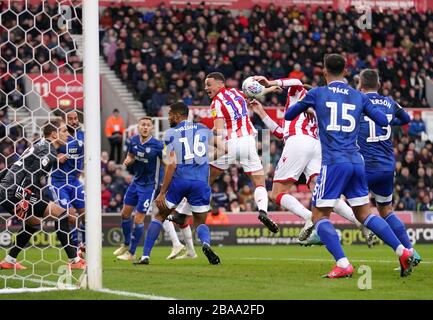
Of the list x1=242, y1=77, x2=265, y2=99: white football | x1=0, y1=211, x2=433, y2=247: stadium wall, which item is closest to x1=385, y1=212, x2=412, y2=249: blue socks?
x1=242, y1=77, x2=265, y2=99: white football

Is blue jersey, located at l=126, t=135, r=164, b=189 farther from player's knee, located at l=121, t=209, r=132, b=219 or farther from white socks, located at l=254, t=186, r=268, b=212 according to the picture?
white socks, located at l=254, t=186, r=268, b=212

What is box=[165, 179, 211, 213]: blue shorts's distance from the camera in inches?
495

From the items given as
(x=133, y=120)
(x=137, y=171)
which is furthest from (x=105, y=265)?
(x=133, y=120)

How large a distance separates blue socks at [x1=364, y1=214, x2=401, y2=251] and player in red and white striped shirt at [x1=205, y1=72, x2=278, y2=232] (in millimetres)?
3341

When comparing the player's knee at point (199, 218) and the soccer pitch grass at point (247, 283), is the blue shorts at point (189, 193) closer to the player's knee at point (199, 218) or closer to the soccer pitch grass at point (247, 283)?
the player's knee at point (199, 218)

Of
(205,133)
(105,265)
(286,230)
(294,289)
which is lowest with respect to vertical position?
(286,230)

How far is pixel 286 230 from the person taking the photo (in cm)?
2286

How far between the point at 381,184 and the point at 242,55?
19088mm

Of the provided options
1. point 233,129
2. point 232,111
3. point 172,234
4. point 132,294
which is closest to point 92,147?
point 132,294

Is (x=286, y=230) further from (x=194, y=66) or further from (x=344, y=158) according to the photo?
(x=344, y=158)

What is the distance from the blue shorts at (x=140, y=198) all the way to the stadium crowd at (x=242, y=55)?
27.9ft

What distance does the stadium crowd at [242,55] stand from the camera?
25.6m
